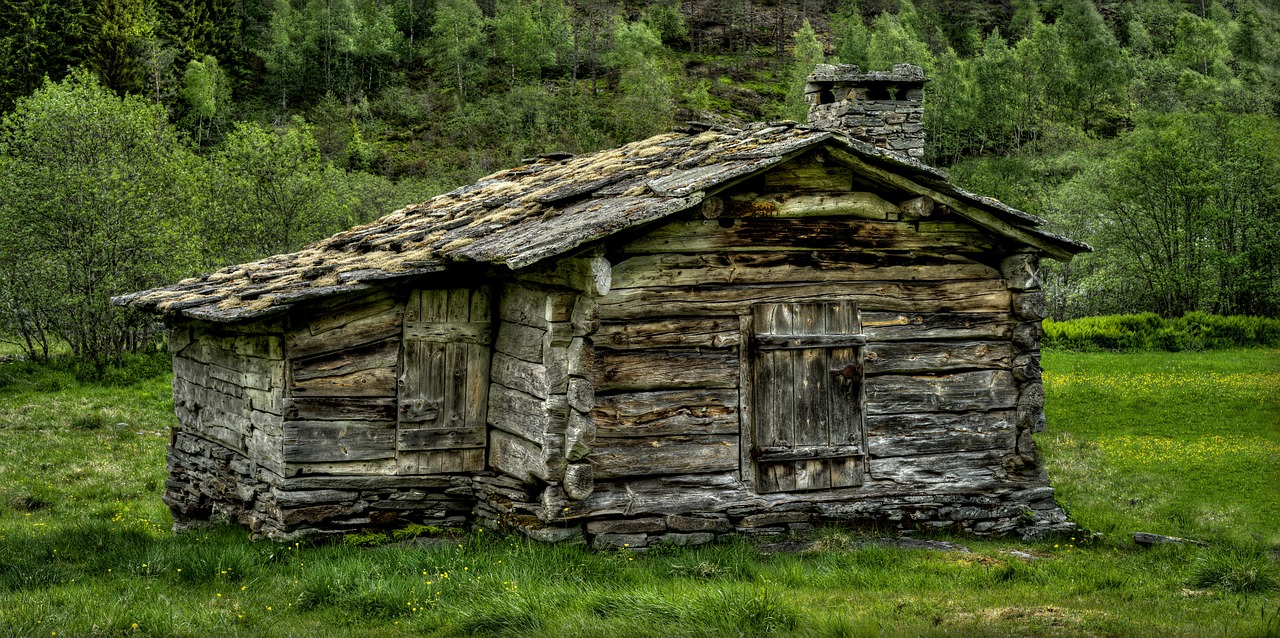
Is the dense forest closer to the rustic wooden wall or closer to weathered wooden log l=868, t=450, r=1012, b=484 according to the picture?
weathered wooden log l=868, t=450, r=1012, b=484

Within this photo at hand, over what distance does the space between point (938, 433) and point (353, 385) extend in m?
5.52

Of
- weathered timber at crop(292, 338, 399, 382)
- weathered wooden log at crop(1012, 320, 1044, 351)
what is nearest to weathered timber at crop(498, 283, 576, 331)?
weathered timber at crop(292, 338, 399, 382)

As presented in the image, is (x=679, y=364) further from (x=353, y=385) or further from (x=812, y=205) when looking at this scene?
(x=353, y=385)

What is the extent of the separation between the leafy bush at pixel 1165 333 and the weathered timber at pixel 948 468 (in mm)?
19186

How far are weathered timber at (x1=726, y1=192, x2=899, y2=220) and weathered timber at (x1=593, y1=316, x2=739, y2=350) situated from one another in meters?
0.99

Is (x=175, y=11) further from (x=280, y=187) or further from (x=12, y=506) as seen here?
(x=12, y=506)

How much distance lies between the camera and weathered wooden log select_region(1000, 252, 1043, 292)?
9.81 m

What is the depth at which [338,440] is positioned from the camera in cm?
925

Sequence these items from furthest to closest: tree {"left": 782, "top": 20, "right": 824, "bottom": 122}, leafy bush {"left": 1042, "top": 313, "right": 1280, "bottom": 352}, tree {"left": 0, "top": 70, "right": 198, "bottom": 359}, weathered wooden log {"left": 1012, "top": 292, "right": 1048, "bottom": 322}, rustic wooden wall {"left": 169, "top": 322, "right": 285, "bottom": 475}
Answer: tree {"left": 782, "top": 20, "right": 824, "bottom": 122}
leafy bush {"left": 1042, "top": 313, "right": 1280, "bottom": 352}
tree {"left": 0, "top": 70, "right": 198, "bottom": 359}
weathered wooden log {"left": 1012, "top": 292, "right": 1048, "bottom": 322}
rustic wooden wall {"left": 169, "top": 322, "right": 285, "bottom": 475}

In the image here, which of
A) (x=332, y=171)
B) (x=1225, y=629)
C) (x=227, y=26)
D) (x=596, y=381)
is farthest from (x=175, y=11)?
(x=1225, y=629)

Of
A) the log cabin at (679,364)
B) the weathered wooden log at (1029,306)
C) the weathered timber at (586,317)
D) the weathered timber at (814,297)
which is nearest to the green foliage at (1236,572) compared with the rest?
the log cabin at (679,364)

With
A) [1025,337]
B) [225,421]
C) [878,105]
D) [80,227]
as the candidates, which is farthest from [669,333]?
[80,227]

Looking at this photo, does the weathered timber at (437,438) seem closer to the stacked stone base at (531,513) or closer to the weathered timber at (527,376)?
the stacked stone base at (531,513)

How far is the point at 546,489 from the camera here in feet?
28.0
